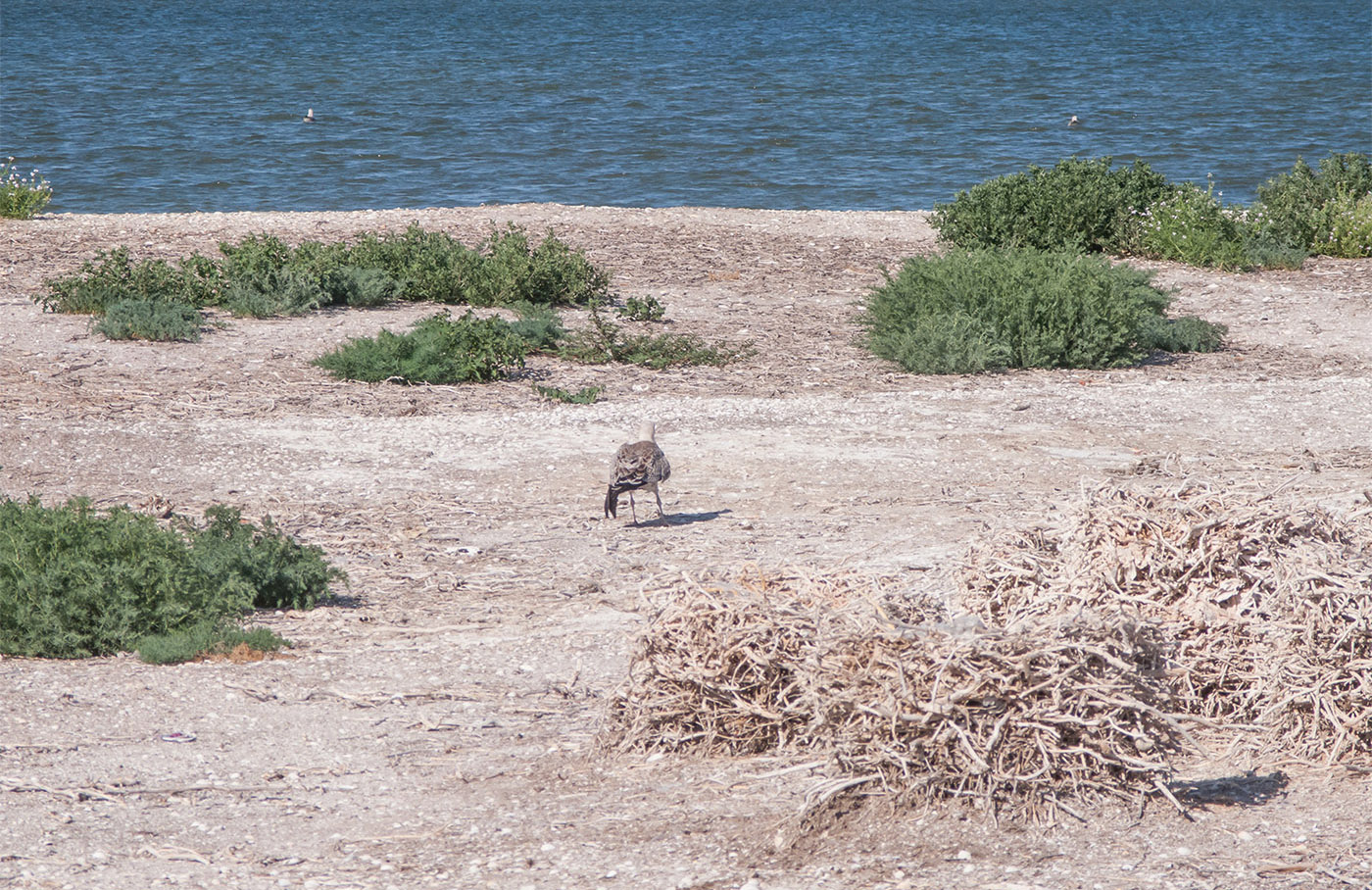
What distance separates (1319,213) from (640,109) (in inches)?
743

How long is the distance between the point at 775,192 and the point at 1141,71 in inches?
970

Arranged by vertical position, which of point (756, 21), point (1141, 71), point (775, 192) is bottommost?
point (775, 192)

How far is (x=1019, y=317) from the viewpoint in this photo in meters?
12.1

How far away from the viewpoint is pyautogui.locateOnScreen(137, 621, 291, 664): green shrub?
6039 mm

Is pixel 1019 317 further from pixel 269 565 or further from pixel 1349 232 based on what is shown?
pixel 269 565

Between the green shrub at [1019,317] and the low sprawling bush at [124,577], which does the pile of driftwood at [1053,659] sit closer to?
the low sprawling bush at [124,577]

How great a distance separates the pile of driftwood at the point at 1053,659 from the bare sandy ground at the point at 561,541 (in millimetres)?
138

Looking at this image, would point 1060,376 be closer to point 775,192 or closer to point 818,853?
point 818,853

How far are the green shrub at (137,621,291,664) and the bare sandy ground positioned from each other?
0.13 m

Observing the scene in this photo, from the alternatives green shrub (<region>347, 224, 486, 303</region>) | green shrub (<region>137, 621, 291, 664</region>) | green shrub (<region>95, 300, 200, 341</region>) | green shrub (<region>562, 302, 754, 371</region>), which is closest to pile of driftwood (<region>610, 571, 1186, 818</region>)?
green shrub (<region>137, 621, 291, 664</region>)

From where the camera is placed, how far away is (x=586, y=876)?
4203 mm

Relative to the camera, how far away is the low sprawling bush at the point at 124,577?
6184 mm

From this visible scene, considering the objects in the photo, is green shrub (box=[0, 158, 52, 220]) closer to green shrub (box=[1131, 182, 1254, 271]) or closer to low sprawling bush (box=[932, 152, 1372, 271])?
low sprawling bush (box=[932, 152, 1372, 271])

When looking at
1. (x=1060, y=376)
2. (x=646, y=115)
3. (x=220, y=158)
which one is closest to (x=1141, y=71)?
(x=646, y=115)
